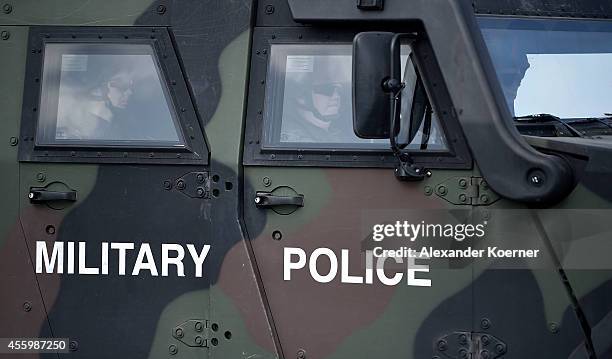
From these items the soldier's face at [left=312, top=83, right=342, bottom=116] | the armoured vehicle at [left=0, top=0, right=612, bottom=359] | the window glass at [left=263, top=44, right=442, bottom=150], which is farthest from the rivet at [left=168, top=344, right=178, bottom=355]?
the soldier's face at [left=312, top=83, right=342, bottom=116]

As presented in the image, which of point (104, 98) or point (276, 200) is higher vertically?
point (104, 98)

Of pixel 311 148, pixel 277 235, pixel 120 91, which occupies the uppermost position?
pixel 120 91

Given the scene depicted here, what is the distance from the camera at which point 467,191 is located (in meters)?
3.56

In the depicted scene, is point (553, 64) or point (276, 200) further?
point (553, 64)

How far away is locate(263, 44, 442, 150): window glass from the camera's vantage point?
146 inches

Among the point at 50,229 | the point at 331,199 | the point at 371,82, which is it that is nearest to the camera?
the point at 371,82

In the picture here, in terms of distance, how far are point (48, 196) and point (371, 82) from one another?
4.74 ft

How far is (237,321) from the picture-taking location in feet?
12.1

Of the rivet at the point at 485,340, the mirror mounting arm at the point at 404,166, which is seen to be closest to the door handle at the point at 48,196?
the mirror mounting arm at the point at 404,166

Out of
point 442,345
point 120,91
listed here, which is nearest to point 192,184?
point 120,91

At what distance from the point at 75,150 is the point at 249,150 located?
752mm

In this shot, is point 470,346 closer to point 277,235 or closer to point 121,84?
point 277,235

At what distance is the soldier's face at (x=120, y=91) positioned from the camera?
3.88 m

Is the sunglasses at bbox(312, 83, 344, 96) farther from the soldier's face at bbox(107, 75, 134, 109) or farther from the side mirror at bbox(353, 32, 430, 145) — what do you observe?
the soldier's face at bbox(107, 75, 134, 109)
